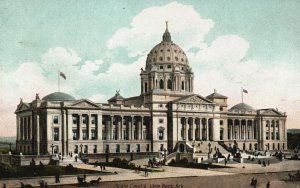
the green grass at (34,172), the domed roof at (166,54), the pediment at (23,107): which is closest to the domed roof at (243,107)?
the domed roof at (166,54)

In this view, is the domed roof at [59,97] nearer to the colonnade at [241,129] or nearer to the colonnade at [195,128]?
the colonnade at [195,128]

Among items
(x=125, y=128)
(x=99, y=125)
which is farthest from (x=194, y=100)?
(x=99, y=125)

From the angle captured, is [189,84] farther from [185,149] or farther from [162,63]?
[185,149]

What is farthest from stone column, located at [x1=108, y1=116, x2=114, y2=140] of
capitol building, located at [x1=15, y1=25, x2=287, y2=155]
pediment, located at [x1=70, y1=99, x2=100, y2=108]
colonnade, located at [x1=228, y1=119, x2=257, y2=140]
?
colonnade, located at [x1=228, y1=119, x2=257, y2=140]

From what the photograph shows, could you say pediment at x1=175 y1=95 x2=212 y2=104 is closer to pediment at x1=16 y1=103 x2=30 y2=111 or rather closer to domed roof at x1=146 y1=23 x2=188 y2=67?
domed roof at x1=146 y1=23 x2=188 y2=67

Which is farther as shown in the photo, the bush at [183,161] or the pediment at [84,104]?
the pediment at [84,104]

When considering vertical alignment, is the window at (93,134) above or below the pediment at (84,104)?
below

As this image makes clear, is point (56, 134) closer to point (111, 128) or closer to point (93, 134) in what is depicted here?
point (93, 134)

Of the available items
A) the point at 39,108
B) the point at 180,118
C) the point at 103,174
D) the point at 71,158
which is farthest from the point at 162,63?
the point at 103,174
